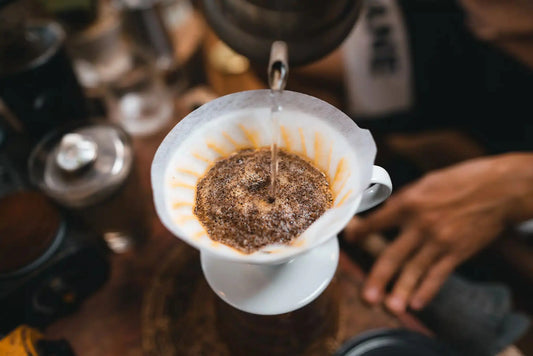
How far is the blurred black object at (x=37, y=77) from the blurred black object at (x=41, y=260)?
33 cm

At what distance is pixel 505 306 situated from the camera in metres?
1.25

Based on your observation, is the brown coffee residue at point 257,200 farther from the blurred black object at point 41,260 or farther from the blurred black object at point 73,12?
the blurred black object at point 73,12

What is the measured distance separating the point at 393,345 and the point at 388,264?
0.30 meters

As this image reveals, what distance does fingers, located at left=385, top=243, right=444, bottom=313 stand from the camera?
1115 millimetres

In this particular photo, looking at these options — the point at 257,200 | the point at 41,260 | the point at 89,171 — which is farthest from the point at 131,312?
the point at 257,200

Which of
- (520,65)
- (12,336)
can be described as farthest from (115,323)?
(520,65)

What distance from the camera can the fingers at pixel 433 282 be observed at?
1171 millimetres

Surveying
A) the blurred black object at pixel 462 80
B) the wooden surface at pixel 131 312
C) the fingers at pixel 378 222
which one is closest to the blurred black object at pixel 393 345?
the wooden surface at pixel 131 312

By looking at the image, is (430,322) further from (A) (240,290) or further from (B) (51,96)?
(B) (51,96)

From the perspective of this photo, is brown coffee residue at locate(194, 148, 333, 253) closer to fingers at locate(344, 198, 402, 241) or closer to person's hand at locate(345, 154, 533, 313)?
person's hand at locate(345, 154, 533, 313)

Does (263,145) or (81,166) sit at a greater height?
(263,145)

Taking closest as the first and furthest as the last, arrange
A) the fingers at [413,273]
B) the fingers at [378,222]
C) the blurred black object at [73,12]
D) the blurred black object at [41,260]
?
the blurred black object at [41,260], the fingers at [413,273], the fingers at [378,222], the blurred black object at [73,12]

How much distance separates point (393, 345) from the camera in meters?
0.96

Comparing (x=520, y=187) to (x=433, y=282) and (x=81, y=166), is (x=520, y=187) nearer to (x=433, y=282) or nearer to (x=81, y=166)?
(x=433, y=282)
